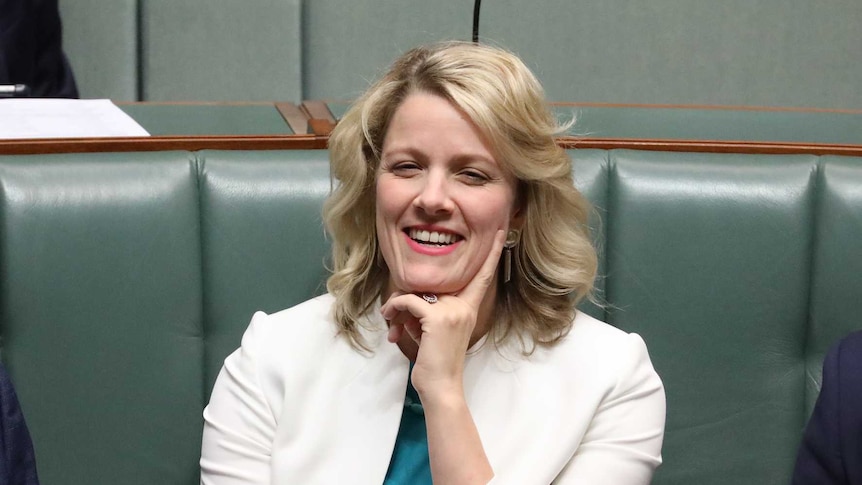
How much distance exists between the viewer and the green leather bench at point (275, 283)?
1493mm

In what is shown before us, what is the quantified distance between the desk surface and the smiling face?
9.5 inches

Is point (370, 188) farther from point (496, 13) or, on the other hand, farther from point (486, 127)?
point (496, 13)

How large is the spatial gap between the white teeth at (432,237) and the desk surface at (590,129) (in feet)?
0.94

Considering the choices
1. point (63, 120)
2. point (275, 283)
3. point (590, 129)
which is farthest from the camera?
point (590, 129)

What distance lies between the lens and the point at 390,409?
4.61 ft

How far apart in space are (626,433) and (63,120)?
40.0 inches

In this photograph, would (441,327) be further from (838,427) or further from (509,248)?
(838,427)

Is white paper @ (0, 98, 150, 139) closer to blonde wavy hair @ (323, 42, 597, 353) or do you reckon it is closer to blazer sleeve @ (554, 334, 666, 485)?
blonde wavy hair @ (323, 42, 597, 353)

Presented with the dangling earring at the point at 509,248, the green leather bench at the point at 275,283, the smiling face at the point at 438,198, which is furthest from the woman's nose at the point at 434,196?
the green leather bench at the point at 275,283

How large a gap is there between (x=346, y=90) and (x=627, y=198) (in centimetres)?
139

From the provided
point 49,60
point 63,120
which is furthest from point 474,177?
point 49,60

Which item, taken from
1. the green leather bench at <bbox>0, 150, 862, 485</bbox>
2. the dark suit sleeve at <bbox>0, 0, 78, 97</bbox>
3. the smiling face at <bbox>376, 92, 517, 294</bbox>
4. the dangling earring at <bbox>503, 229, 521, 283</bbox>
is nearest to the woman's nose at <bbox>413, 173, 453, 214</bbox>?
the smiling face at <bbox>376, 92, 517, 294</bbox>

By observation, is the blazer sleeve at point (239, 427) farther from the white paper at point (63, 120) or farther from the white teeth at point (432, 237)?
the white paper at point (63, 120)

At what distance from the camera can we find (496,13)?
280cm
